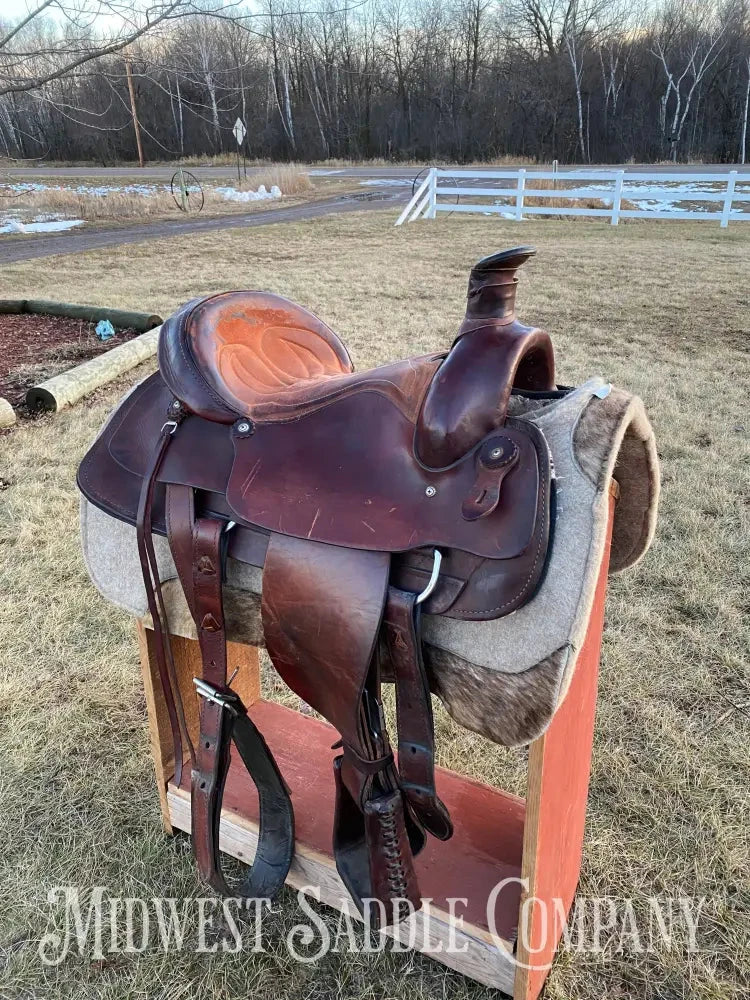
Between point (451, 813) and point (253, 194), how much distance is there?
17.7 metres

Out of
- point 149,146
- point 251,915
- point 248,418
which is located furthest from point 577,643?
point 149,146

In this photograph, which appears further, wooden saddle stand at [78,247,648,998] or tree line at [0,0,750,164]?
tree line at [0,0,750,164]

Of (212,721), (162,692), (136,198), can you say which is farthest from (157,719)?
(136,198)

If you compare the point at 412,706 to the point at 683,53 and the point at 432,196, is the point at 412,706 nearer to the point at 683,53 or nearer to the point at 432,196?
the point at 432,196

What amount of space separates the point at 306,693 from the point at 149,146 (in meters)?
36.6

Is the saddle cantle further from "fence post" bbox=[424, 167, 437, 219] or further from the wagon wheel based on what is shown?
the wagon wheel

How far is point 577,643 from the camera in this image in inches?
32.5

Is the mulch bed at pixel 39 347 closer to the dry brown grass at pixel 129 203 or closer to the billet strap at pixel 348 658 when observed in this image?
the billet strap at pixel 348 658

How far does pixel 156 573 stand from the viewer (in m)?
1.11

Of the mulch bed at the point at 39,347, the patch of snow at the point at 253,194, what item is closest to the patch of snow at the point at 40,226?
the patch of snow at the point at 253,194

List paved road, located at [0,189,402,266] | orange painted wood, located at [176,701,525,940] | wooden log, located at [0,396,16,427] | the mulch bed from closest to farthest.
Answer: orange painted wood, located at [176,701,525,940], wooden log, located at [0,396,16,427], the mulch bed, paved road, located at [0,189,402,266]

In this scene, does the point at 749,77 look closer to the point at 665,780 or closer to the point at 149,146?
the point at 149,146

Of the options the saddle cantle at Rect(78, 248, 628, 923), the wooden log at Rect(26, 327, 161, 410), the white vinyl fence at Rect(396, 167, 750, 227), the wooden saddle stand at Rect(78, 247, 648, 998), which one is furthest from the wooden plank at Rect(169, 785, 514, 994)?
the white vinyl fence at Rect(396, 167, 750, 227)

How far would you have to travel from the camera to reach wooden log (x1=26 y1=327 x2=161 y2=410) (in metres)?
3.80
